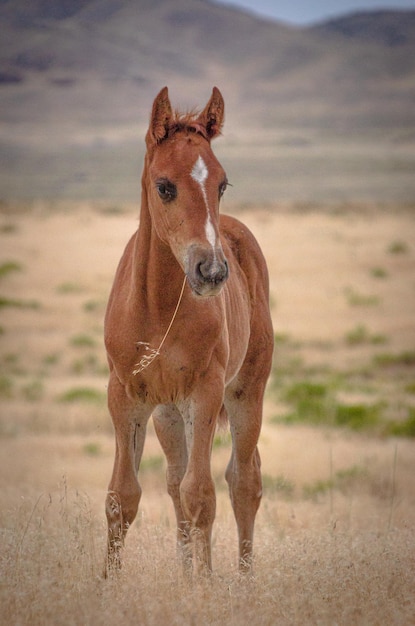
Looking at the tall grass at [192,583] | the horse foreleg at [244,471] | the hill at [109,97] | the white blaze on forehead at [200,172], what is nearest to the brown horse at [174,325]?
the white blaze on forehead at [200,172]

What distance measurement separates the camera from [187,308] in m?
5.12

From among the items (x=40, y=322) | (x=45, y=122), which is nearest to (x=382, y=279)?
(x=40, y=322)

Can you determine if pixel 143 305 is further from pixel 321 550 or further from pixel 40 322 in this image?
pixel 40 322

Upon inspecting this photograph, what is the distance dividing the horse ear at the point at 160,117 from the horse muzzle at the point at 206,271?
0.84 metres

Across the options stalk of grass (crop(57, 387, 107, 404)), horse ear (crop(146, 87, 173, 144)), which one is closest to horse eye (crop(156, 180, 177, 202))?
horse ear (crop(146, 87, 173, 144))

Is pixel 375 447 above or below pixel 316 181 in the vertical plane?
above

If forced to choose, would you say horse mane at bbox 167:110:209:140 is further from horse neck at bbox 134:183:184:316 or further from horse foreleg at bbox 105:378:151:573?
horse foreleg at bbox 105:378:151:573

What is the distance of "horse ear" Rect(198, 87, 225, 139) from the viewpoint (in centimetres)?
513

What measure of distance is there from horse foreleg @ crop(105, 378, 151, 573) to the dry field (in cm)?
20

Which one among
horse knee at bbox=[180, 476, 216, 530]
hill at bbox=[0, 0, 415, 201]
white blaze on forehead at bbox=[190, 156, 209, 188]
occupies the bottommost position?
hill at bbox=[0, 0, 415, 201]

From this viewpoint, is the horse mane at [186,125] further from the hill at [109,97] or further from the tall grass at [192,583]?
the hill at [109,97]

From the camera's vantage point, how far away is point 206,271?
4.39 metres

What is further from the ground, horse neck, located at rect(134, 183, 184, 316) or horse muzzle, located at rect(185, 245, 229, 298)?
horse muzzle, located at rect(185, 245, 229, 298)

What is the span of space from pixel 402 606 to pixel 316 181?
8830cm
